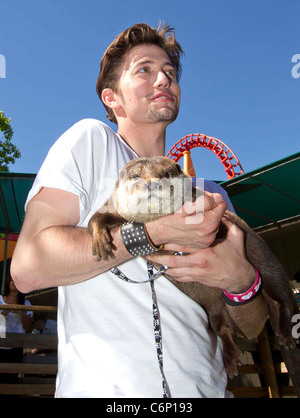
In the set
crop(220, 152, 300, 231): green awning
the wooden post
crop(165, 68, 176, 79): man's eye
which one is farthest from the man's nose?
crop(220, 152, 300, 231): green awning

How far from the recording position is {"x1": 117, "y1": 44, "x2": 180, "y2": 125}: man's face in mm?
2211

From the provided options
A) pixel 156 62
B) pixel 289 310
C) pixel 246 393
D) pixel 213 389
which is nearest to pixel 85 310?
pixel 213 389

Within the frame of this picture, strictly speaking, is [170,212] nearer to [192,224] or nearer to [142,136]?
[192,224]

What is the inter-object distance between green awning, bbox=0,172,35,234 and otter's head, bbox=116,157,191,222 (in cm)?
700

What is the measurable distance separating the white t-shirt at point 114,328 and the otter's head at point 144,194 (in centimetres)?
9

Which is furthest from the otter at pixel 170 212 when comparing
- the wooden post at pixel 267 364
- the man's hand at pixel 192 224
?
the wooden post at pixel 267 364

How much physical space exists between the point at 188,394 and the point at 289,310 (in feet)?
3.81

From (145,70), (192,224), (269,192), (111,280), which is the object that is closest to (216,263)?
(192,224)

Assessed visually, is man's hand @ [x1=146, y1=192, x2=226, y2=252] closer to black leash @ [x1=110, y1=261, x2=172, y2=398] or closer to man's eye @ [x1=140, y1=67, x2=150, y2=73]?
black leash @ [x1=110, y1=261, x2=172, y2=398]

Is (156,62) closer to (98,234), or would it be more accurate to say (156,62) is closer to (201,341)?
(98,234)

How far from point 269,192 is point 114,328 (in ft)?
27.0

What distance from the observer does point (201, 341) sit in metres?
1.62

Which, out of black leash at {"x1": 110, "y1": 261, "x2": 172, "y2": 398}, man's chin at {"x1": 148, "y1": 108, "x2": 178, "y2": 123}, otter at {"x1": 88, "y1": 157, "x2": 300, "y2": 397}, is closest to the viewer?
black leash at {"x1": 110, "y1": 261, "x2": 172, "y2": 398}

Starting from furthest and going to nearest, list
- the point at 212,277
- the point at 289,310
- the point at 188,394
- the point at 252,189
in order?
the point at 252,189
the point at 289,310
the point at 212,277
the point at 188,394
